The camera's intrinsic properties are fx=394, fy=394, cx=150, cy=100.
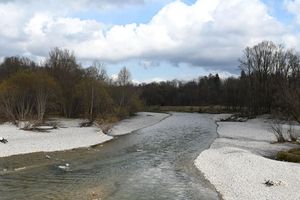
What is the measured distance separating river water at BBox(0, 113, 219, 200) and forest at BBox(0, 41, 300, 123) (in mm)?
22129

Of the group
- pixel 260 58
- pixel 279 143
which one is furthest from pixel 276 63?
pixel 279 143

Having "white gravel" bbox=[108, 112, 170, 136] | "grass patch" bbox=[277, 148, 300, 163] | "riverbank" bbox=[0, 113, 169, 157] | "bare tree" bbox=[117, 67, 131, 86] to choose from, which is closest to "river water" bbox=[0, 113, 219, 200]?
"riverbank" bbox=[0, 113, 169, 157]

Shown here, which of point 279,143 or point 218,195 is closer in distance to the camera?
point 218,195

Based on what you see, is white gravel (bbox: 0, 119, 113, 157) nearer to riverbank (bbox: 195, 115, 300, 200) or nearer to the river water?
the river water

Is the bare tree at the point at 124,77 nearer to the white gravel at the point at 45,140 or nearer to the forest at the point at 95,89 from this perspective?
the forest at the point at 95,89

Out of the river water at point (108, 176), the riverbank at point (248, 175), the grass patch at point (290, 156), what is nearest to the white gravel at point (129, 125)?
the river water at point (108, 176)

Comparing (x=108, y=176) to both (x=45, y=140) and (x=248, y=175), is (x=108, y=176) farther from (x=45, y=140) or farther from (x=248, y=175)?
(x=45, y=140)

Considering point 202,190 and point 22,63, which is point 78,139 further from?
point 22,63

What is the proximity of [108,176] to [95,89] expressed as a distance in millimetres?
52382

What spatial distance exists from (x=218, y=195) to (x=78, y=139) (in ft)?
86.4

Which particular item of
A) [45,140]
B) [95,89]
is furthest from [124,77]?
[45,140]

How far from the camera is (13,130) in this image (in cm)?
4700

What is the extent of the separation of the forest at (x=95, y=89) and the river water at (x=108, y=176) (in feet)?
72.6

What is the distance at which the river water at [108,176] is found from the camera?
68.0 ft
